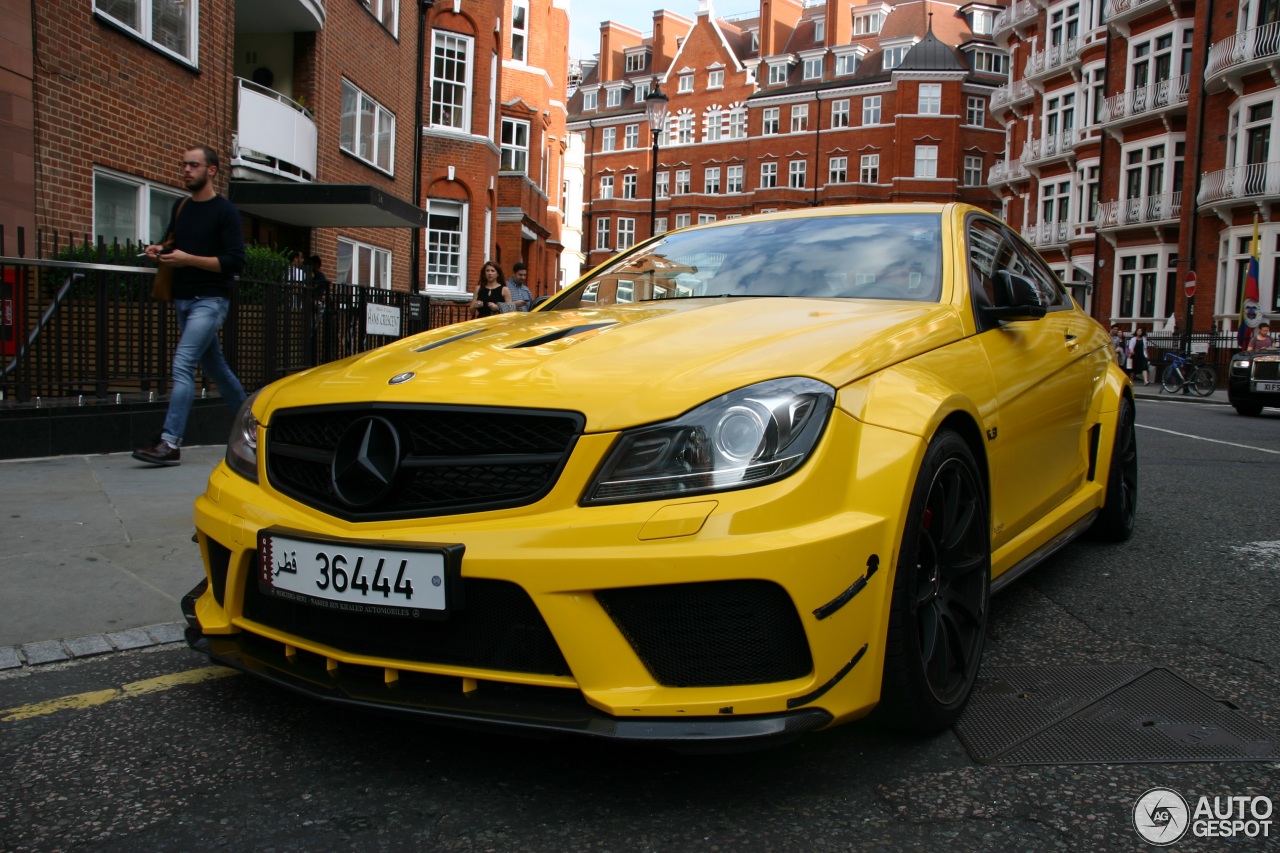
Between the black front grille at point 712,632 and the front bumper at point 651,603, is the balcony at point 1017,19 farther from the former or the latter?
the black front grille at point 712,632

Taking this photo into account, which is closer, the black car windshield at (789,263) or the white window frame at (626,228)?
the black car windshield at (789,263)

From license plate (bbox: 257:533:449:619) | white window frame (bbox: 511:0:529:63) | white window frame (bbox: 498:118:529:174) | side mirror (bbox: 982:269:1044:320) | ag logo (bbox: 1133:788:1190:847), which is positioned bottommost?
ag logo (bbox: 1133:788:1190:847)

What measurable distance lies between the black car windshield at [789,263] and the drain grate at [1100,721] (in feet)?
4.09

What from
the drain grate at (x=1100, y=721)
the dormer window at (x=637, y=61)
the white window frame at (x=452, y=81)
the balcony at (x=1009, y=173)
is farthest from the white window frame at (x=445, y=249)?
the dormer window at (x=637, y=61)

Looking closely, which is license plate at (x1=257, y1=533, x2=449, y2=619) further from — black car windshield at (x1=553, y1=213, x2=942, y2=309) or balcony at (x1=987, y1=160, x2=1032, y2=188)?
balcony at (x1=987, y1=160, x2=1032, y2=188)

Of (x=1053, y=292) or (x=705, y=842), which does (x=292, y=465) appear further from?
(x=1053, y=292)

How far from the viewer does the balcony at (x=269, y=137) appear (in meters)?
15.0

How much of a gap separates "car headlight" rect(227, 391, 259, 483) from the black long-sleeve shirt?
13.5 feet

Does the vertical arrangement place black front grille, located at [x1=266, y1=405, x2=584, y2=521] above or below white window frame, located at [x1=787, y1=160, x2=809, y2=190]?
below

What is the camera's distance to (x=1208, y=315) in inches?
1266

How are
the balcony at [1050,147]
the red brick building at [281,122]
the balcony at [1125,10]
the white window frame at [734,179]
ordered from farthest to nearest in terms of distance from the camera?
the white window frame at [734,179] → the balcony at [1050,147] → the balcony at [1125,10] → the red brick building at [281,122]

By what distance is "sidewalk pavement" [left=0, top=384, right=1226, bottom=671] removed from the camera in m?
3.60

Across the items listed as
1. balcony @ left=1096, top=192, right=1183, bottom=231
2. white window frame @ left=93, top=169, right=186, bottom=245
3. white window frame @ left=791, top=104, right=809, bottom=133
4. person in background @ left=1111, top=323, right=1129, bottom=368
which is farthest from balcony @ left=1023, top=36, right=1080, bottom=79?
white window frame @ left=93, top=169, right=186, bottom=245

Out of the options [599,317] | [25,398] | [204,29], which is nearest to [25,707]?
[599,317]
